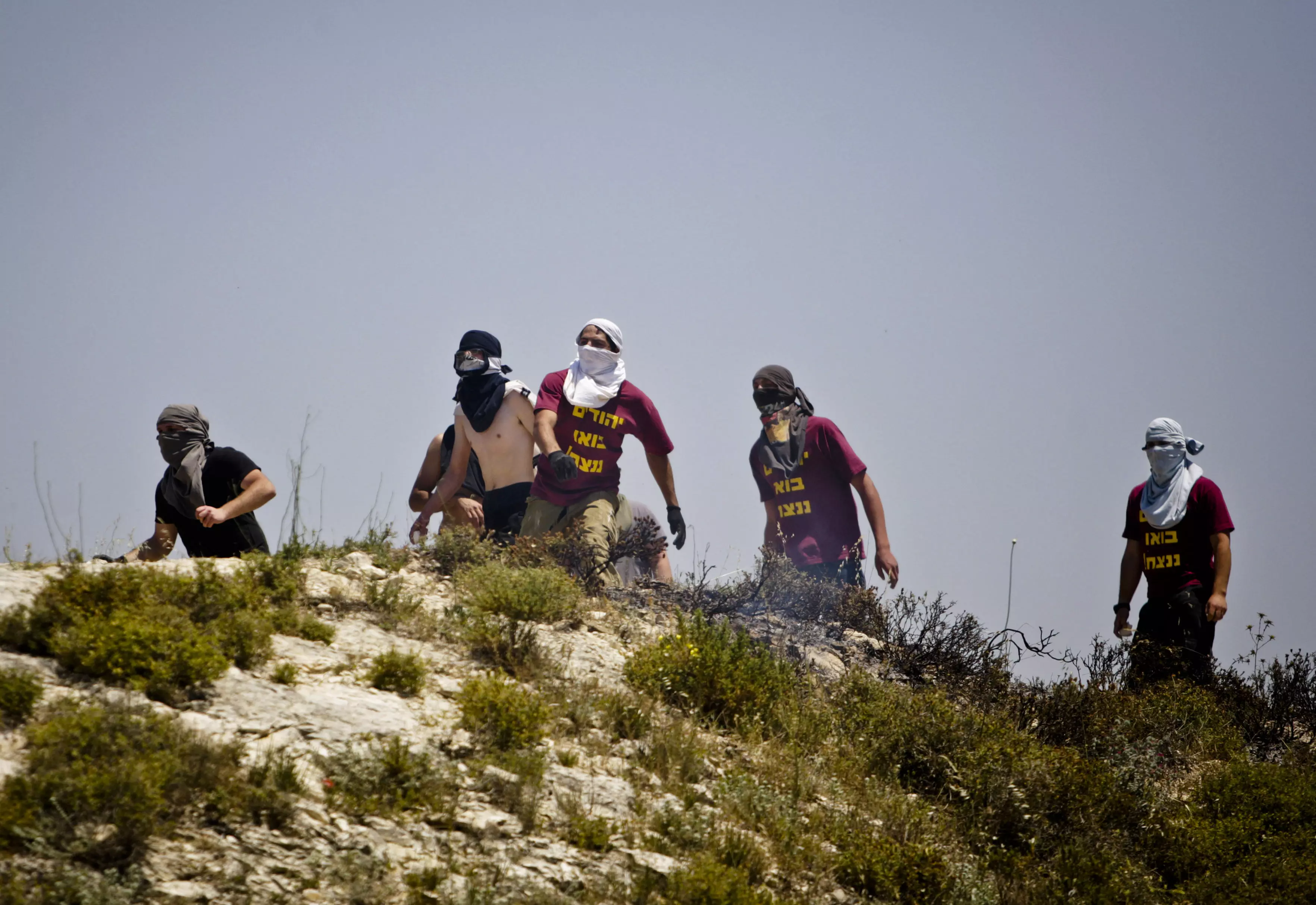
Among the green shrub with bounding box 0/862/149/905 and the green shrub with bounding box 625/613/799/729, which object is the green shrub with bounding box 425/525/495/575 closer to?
the green shrub with bounding box 625/613/799/729

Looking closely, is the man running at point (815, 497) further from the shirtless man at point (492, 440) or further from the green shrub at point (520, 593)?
the green shrub at point (520, 593)

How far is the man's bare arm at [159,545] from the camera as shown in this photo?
756cm

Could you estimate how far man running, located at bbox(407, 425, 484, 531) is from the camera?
9117 mm

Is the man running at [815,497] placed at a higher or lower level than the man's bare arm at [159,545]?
higher

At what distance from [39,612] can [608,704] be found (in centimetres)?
288

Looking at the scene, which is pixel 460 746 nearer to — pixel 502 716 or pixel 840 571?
pixel 502 716

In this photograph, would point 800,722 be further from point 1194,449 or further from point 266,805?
point 1194,449

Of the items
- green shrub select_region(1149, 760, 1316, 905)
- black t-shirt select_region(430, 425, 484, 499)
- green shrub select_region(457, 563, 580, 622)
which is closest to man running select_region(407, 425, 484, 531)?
black t-shirt select_region(430, 425, 484, 499)

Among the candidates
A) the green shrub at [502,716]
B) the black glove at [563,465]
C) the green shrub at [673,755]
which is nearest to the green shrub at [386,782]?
the green shrub at [502,716]

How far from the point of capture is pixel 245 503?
7145mm

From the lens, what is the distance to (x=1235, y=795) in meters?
6.62

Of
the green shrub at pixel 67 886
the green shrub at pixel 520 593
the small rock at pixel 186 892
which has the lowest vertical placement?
the small rock at pixel 186 892

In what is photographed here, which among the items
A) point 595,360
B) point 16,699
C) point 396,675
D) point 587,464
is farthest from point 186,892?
point 595,360

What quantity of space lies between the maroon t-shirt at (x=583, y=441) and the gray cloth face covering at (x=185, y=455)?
101 inches
